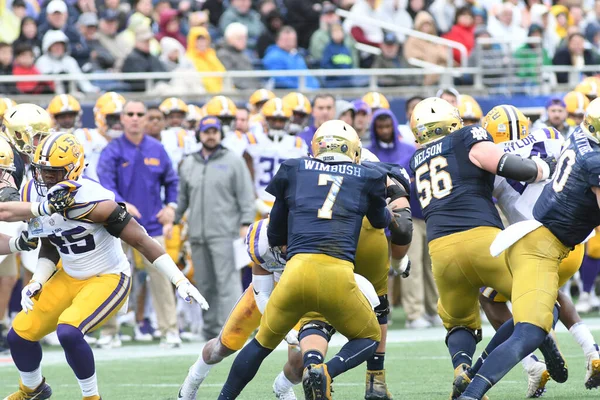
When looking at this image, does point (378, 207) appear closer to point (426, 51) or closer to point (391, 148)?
point (391, 148)

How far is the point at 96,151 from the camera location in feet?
38.8

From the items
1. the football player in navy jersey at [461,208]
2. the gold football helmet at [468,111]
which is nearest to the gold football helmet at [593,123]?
the football player in navy jersey at [461,208]

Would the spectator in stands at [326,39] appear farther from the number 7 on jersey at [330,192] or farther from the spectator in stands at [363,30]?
the number 7 on jersey at [330,192]

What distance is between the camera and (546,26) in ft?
60.6

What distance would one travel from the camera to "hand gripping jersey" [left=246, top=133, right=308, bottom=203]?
1213cm

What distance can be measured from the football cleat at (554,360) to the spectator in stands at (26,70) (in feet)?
30.3

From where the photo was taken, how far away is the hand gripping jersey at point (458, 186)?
7.07m

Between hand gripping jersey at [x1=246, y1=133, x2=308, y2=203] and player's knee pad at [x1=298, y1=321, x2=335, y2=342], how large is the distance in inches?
206

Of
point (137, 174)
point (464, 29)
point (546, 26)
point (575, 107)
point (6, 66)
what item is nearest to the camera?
point (137, 174)

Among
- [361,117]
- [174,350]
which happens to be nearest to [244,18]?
[361,117]

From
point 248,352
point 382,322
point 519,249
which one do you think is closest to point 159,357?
point 382,322

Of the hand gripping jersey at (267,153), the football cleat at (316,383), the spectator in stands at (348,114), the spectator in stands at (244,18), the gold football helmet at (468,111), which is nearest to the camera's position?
the football cleat at (316,383)

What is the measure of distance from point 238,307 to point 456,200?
1422 mm

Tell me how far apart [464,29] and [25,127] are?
32.7ft
